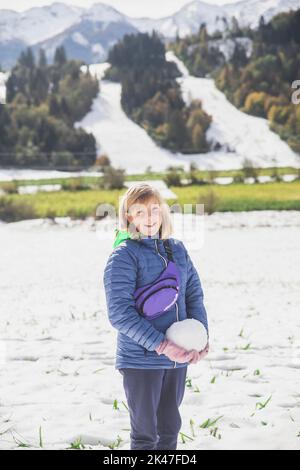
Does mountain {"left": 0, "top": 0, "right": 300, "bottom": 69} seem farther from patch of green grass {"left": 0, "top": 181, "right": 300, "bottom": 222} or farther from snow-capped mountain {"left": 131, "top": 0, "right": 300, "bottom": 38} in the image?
patch of green grass {"left": 0, "top": 181, "right": 300, "bottom": 222}

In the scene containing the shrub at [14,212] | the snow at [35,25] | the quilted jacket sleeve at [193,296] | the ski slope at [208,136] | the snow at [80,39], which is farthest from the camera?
the snow at [80,39]

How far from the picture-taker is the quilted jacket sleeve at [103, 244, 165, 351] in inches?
104

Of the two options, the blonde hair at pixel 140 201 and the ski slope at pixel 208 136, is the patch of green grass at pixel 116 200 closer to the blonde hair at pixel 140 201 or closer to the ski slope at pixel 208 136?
the ski slope at pixel 208 136

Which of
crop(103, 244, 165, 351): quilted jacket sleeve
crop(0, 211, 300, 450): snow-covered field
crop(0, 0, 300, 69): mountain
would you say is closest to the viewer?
crop(103, 244, 165, 351): quilted jacket sleeve

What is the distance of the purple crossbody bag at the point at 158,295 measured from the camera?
269 cm

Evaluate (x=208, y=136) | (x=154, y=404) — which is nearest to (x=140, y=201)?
(x=154, y=404)

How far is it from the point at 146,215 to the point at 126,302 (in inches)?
15.4

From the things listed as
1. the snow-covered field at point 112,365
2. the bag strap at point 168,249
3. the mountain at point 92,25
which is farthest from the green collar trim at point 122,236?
the mountain at point 92,25

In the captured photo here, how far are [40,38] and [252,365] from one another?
Answer: 7486cm

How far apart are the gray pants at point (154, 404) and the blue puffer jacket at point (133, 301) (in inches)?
1.7

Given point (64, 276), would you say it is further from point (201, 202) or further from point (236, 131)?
point (236, 131)

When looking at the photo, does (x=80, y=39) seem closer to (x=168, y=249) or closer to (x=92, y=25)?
(x=92, y=25)

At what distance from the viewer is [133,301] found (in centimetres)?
270

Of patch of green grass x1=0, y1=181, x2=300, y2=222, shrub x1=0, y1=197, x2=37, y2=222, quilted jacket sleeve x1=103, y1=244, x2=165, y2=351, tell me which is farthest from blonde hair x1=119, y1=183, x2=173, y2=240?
shrub x1=0, y1=197, x2=37, y2=222
